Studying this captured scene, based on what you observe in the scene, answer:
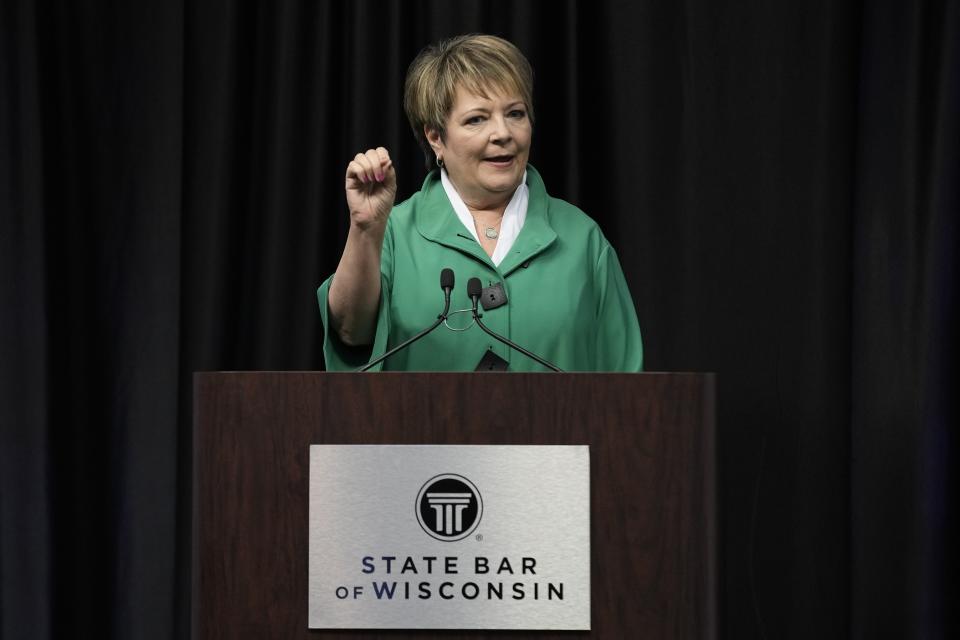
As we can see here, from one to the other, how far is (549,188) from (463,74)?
739mm

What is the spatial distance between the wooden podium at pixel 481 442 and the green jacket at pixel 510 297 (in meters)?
0.44

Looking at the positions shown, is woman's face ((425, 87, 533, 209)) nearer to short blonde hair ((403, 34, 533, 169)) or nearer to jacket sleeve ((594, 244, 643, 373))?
short blonde hair ((403, 34, 533, 169))

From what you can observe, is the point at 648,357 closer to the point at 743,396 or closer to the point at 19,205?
the point at 743,396

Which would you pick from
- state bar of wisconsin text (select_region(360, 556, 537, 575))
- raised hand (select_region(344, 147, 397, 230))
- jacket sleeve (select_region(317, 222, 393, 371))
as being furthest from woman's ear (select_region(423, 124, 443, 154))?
state bar of wisconsin text (select_region(360, 556, 537, 575))

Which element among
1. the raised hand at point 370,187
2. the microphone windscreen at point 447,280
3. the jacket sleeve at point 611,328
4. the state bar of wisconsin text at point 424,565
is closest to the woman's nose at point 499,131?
the jacket sleeve at point 611,328

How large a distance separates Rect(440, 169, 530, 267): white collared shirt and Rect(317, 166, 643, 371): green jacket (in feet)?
0.05

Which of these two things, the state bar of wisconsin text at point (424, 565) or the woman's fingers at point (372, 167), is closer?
the state bar of wisconsin text at point (424, 565)

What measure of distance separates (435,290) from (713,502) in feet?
2.25

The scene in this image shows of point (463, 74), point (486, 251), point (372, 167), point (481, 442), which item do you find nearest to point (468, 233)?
point (486, 251)

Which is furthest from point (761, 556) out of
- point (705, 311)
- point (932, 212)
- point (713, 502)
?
point (713, 502)

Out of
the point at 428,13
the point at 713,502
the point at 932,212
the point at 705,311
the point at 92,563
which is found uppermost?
the point at 428,13

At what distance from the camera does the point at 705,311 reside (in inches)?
101

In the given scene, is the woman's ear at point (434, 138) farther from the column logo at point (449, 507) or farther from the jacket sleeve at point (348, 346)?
the column logo at point (449, 507)

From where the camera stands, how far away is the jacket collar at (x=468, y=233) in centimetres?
187
